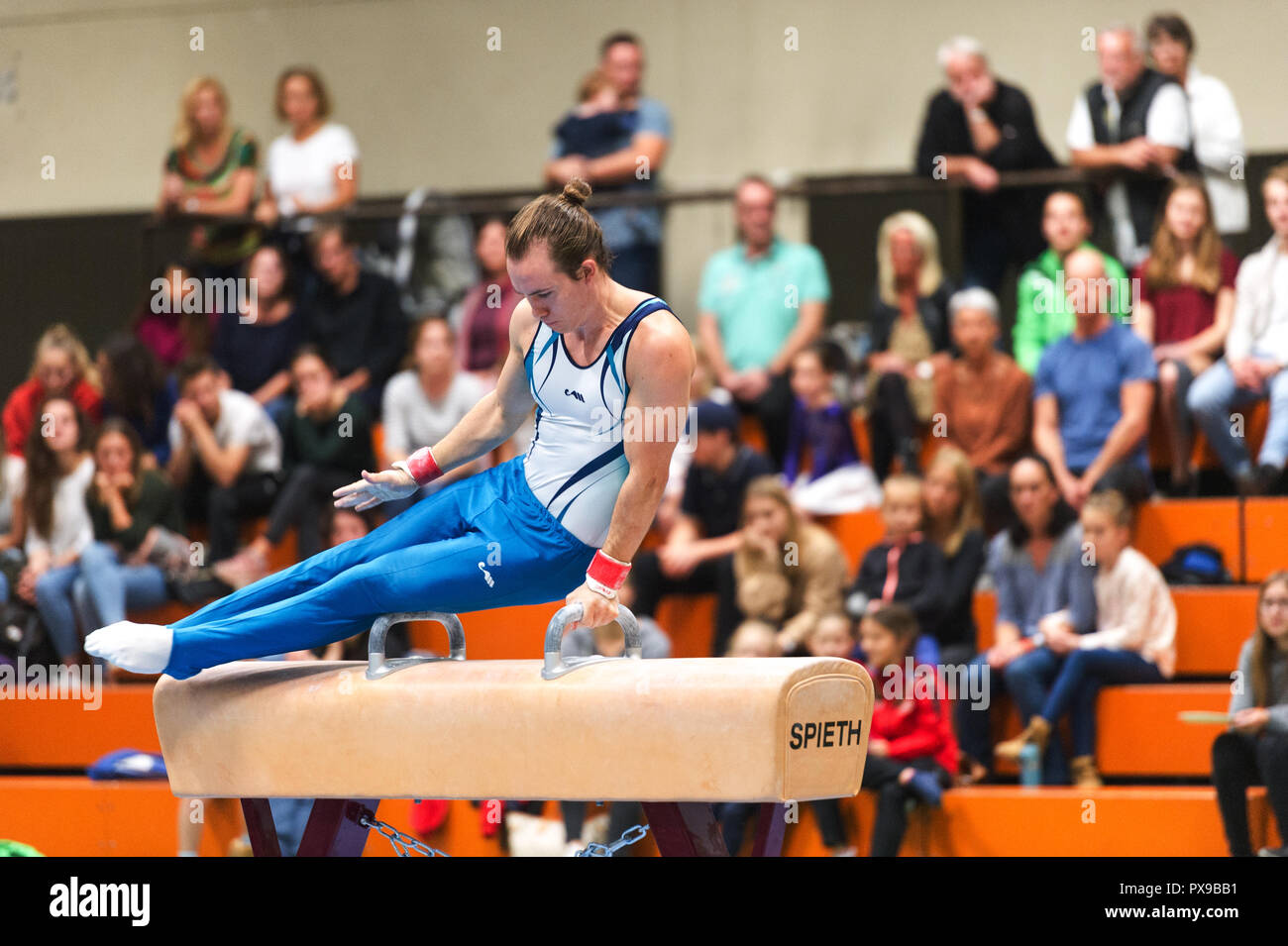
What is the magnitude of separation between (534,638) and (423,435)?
4.03ft

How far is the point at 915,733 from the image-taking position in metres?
5.79

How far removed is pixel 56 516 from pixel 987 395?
174 inches

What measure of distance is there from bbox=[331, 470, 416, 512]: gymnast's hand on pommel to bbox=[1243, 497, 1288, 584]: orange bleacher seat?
417 centimetres

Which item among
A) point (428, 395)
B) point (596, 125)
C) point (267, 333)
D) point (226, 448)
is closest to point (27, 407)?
point (226, 448)

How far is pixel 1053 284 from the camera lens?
714 cm

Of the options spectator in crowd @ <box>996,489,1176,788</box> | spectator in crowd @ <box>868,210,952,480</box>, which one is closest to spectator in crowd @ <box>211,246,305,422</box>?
spectator in crowd @ <box>868,210,952,480</box>

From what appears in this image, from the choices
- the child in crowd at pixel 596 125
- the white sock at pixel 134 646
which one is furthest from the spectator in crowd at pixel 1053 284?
the white sock at pixel 134 646

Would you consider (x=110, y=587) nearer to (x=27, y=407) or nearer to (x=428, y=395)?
(x=27, y=407)

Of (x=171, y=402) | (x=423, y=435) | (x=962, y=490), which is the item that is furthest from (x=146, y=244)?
(x=962, y=490)

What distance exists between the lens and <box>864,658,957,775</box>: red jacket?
577 cm

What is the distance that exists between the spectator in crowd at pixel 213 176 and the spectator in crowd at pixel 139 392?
655 mm

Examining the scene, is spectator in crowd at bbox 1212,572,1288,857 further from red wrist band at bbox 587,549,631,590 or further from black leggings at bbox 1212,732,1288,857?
red wrist band at bbox 587,549,631,590
